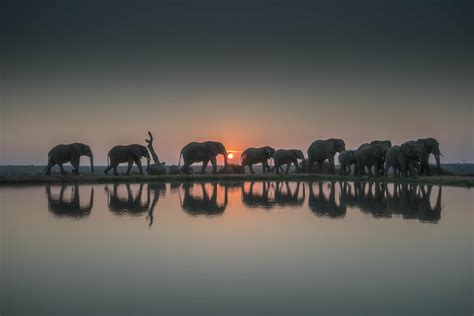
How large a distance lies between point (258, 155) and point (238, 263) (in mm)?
38653

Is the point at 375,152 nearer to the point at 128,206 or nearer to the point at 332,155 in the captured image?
the point at 332,155

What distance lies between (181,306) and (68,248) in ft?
11.4

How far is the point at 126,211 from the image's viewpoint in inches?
508

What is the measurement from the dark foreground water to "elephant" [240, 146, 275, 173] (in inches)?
1287

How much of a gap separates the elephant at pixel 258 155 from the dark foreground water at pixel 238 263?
107ft

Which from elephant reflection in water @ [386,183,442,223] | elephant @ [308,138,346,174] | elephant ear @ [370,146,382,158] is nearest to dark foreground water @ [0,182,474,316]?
elephant reflection in water @ [386,183,442,223]

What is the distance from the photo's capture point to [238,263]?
6.71m

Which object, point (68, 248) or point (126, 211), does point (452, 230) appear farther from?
point (126, 211)

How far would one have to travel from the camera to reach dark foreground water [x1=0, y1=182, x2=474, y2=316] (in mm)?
5125

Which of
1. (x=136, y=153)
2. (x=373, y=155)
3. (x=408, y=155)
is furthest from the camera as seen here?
(x=136, y=153)

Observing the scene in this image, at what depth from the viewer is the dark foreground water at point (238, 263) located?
16.8ft

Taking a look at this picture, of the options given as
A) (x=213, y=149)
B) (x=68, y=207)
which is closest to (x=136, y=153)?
(x=213, y=149)

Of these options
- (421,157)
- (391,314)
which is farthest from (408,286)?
(421,157)

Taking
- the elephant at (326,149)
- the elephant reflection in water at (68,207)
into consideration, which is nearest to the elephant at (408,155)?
the elephant at (326,149)
